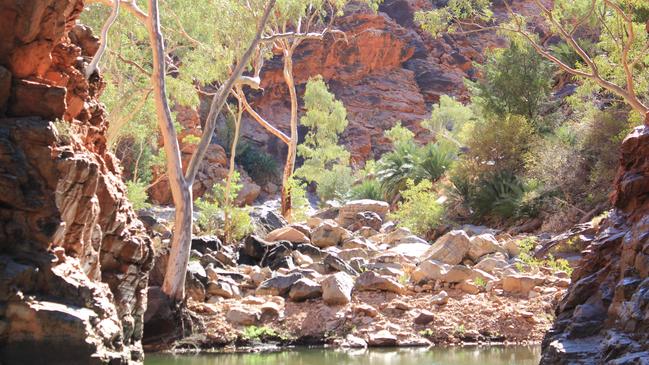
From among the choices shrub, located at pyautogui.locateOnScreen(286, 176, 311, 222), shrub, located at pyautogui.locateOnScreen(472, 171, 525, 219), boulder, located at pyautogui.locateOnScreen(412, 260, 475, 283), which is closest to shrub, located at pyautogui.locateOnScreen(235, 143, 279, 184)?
shrub, located at pyautogui.locateOnScreen(286, 176, 311, 222)

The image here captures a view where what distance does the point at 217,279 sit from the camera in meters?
12.3

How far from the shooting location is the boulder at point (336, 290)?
11047 millimetres

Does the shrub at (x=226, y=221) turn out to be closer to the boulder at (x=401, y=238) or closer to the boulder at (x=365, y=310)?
the boulder at (x=401, y=238)

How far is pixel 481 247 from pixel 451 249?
718mm

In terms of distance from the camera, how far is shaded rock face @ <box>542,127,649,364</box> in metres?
5.63

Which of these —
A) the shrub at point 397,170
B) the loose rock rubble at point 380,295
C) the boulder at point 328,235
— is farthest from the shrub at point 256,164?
the loose rock rubble at point 380,295

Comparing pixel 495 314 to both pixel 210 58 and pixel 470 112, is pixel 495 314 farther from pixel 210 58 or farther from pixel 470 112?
pixel 470 112

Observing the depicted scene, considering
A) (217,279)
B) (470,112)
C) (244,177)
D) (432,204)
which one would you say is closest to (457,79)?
(470,112)

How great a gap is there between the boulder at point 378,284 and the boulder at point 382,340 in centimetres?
139

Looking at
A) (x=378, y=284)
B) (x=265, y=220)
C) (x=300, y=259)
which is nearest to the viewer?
(x=378, y=284)

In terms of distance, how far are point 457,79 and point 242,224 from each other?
27773mm

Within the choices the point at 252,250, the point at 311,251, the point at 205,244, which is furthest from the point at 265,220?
the point at 205,244

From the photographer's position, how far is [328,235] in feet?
52.7

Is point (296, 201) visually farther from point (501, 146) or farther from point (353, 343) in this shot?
point (353, 343)
